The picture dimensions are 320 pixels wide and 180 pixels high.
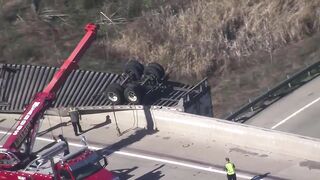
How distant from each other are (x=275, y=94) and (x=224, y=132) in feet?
17.0

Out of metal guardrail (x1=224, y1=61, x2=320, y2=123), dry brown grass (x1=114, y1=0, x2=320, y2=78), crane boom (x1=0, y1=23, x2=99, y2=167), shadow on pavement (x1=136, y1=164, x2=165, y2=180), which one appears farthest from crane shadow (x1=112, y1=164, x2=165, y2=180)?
dry brown grass (x1=114, y1=0, x2=320, y2=78)

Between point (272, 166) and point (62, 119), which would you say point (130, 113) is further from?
point (272, 166)

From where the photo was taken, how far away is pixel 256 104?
2695 cm

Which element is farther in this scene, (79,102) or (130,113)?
(79,102)

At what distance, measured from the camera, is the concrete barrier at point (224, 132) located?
21.6 m

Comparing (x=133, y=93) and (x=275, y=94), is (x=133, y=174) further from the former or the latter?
(x=275, y=94)

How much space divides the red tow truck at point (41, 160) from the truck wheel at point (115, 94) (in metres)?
3.65

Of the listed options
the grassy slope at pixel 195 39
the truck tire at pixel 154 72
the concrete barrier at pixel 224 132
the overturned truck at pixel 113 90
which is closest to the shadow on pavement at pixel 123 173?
the concrete barrier at pixel 224 132

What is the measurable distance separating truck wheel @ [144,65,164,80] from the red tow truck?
508cm

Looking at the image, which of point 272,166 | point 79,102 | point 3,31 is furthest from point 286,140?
point 3,31

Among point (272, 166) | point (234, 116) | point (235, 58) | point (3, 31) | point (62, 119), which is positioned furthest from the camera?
point (3, 31)

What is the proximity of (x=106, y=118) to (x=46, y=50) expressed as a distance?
512 inches

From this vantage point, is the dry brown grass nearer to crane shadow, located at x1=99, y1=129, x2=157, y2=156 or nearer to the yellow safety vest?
crane shadow, located at x1=99, y1=129, x2=157, y2=156

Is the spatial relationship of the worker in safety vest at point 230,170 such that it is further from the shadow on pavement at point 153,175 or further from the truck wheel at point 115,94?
the truck wheel at point 115,94
